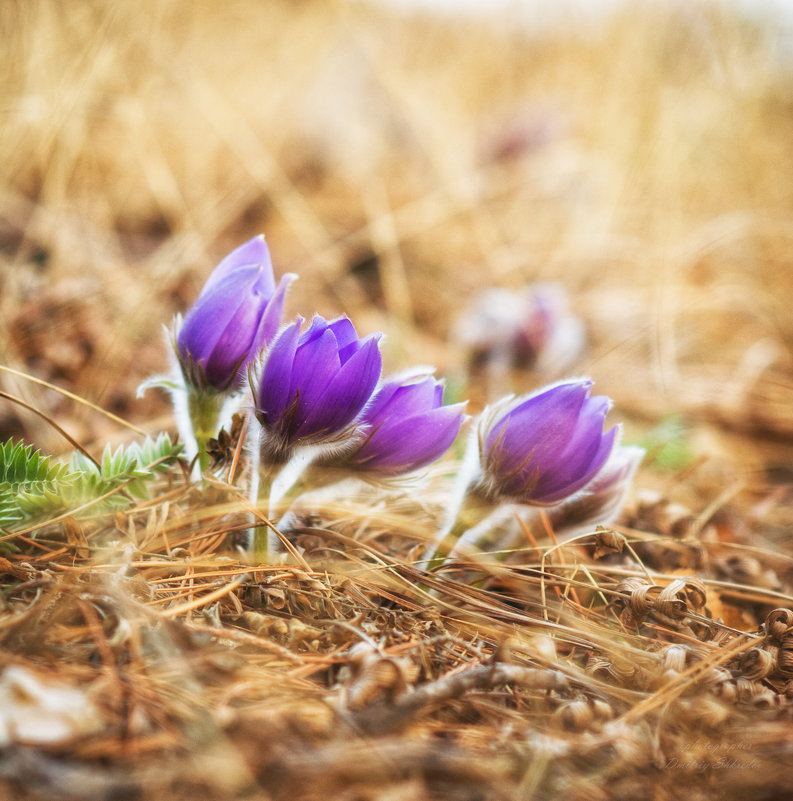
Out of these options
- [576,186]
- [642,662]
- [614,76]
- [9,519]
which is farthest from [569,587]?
[614,76]

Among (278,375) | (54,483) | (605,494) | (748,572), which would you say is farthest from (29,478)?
(748,572)

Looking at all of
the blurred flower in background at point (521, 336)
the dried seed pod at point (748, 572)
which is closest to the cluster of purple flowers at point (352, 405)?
the dried seed pod at point (748, 572)

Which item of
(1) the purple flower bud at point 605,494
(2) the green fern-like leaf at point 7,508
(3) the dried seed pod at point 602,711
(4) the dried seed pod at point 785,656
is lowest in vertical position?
(4) the dried seed pod at point 785,656

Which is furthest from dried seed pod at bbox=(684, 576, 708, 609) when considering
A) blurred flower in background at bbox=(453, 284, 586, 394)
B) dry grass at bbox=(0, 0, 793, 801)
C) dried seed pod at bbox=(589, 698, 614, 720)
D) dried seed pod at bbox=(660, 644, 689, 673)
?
blurred flower in background at bbox=(453, 284, 586, 394)

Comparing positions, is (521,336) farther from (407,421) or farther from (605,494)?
(407,421)

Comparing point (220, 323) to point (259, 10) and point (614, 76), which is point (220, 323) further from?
point (259, 10)

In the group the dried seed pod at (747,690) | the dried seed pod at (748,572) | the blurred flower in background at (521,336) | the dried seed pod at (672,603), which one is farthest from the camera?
the blurred flower in background at (521,336)

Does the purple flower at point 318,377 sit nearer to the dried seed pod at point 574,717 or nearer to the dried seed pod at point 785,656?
the dried seed pod at point 574,717
